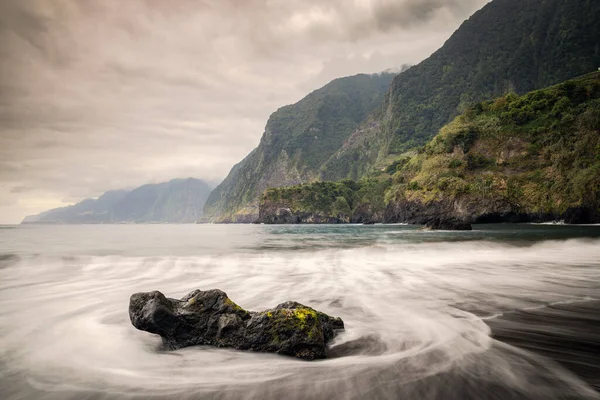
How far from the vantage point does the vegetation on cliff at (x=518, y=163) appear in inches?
2569

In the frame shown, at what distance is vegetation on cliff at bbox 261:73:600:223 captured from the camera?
6525cm

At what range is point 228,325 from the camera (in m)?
6.34

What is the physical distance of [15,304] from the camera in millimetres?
10078

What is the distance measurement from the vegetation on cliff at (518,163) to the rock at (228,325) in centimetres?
7479

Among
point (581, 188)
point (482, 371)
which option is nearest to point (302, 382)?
point (482, 371)

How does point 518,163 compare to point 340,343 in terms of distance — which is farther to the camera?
point 518,163

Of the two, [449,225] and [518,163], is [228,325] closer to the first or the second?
[449,225]

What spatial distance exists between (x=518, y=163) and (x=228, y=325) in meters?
92.9

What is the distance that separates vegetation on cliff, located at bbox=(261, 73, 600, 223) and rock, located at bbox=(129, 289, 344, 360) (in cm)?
7479

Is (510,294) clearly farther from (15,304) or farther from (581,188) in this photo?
(581,188)

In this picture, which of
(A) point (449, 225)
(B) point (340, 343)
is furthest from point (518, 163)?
(B) point (340, 343)

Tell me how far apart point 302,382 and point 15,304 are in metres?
10.5

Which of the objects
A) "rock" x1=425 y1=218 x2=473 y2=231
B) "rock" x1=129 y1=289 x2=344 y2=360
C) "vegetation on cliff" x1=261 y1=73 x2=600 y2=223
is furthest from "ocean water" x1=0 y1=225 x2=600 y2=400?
"vegetation on cliff" x1=261 y1=73 x2=600 y2=223

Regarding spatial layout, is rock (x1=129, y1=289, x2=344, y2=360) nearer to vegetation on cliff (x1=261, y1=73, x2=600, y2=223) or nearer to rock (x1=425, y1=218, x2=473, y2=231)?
rock (x1=425, y1=218, x2=473, y2=231)
